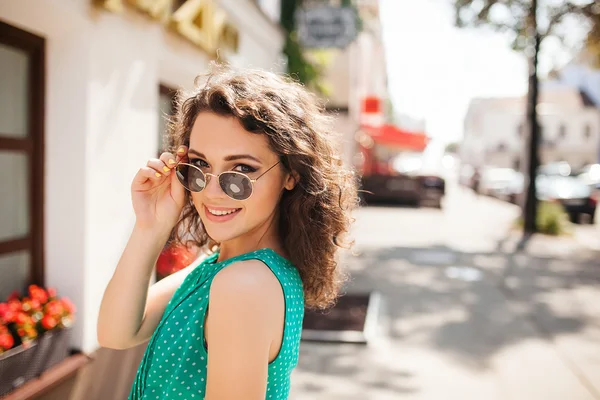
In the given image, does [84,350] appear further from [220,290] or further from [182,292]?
[220,290]

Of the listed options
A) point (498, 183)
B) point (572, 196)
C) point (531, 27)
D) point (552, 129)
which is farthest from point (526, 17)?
point (552, 129)

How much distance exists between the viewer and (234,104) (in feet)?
4.58

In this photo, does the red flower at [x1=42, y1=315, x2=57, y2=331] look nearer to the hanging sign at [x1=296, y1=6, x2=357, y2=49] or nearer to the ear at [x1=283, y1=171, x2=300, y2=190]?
the ear at [x1=283, y1=171, x2=300, y2=190]

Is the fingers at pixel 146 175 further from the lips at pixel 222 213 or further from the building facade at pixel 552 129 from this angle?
the building facade at pixel 552 129

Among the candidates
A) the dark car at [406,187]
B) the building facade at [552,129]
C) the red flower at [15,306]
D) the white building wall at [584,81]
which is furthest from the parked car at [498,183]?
the white building wall at [584,81]

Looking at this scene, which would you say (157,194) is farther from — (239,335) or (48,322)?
(48,322)

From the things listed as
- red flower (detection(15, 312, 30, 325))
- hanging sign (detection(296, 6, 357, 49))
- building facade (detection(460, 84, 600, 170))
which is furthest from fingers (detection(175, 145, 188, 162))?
building facade (detection(460, 84, 600, 170))

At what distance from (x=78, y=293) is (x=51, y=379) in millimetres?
636

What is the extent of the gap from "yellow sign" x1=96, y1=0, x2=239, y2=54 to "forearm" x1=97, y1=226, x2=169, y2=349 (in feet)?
7.55

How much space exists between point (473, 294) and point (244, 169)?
6.19 m

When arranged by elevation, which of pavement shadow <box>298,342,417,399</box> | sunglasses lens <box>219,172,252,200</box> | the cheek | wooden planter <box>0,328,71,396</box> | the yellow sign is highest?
the yellow sign

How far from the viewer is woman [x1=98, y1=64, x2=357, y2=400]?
3.98ft

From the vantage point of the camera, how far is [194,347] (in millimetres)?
1341

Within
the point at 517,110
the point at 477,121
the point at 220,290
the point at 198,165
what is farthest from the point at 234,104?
the point at 477,121
